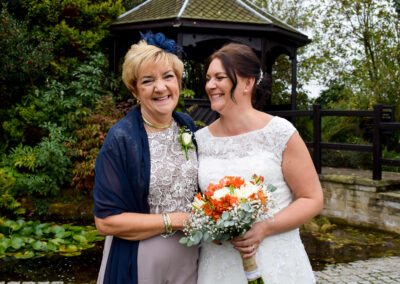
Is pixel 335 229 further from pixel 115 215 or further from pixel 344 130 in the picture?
pixel 115 215

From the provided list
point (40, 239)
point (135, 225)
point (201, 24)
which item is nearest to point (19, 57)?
point (40, 239)

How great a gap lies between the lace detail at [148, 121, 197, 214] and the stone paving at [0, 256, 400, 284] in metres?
2.85

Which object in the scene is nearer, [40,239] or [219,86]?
[219,86]

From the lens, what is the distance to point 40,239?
251 inches

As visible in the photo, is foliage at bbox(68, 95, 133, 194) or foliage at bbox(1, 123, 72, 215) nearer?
foliage at bbox(1, 123, 72, 215)

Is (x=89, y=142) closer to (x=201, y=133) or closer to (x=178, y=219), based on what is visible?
(x=201, y=133)

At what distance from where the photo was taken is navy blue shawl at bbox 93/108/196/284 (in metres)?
2.20

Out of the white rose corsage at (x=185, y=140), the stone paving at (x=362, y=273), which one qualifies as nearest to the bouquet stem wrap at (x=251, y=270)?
the white rose corsage at (x=185, y=140)

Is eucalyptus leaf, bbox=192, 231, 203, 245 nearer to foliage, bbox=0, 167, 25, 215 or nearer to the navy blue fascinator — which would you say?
the navy blue fascinator

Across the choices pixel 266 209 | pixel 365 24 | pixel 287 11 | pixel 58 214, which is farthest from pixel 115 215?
pixel 287 11

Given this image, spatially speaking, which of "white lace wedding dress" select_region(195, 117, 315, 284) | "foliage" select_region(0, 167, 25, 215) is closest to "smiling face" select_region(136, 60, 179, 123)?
"white lace wedding dress" select_region(195, 117, 315, 284)

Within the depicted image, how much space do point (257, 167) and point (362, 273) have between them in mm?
3363

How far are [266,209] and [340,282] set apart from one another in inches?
122

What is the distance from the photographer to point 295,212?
7.55 feet
